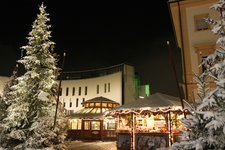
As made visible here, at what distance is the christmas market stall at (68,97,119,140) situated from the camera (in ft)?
93.1

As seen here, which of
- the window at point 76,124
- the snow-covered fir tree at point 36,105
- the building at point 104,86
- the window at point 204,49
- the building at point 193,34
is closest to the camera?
the snow-covered fir tree at point 36,105

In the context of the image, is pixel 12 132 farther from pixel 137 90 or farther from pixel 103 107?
pixel 137 90

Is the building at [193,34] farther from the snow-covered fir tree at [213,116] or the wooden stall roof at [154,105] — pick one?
the snow-covered fir tree at [213,116]

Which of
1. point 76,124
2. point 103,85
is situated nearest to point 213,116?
point 76,124

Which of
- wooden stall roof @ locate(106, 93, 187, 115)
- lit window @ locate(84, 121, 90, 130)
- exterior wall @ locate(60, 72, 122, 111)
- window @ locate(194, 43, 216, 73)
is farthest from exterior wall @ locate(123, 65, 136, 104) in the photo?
window @ locate(194, 43, 216, 73)

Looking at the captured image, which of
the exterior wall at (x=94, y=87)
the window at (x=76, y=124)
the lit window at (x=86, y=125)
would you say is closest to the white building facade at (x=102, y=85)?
the exterior wall at (x=94, y=87)

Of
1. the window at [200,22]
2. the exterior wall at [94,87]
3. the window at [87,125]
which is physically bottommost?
the window at [87,125]

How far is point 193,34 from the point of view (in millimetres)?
15734

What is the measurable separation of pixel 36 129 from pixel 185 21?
12520 mm

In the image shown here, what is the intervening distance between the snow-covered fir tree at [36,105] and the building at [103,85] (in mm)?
21448

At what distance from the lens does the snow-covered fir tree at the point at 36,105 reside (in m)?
12.2

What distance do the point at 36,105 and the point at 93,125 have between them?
56.1ft

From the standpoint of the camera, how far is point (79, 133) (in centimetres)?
2972

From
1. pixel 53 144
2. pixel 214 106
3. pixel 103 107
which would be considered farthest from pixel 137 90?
pixel 214 106
